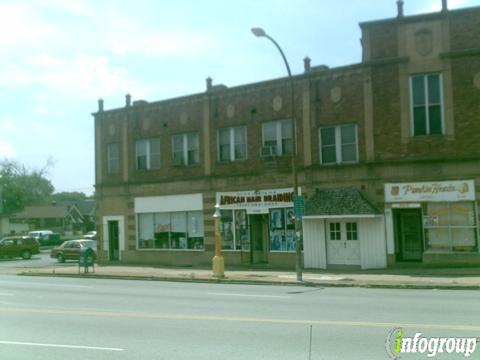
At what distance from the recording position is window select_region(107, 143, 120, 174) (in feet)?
116

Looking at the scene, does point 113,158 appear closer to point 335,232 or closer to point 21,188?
point 335,232

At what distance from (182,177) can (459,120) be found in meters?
14.2

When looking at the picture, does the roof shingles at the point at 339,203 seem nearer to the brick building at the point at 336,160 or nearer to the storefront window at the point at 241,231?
the brick building at the point at 336,160

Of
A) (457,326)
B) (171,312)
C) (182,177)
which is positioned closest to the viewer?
(457,326)

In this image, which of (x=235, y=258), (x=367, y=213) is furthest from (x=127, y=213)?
(x=367, y=213)

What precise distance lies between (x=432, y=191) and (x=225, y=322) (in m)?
15.0

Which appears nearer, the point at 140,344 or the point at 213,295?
the point at 140,344

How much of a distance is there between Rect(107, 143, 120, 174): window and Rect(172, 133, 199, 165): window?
4.54m

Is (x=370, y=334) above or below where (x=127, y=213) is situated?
below

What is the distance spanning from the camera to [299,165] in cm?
2775

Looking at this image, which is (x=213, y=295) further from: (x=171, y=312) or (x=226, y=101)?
(x=226, y=101)

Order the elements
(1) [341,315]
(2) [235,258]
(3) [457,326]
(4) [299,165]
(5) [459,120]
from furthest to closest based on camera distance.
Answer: (2) [235,258] → (4) [299,165] → (5) [459,120] → (1) [341,315] → (3) [457,326]

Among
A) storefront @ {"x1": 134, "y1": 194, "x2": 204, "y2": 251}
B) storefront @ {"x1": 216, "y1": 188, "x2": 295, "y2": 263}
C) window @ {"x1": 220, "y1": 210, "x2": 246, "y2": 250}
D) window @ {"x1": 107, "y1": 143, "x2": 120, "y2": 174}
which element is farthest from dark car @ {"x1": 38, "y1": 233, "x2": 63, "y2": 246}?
storefront @ {"x1": 216, "y1": 188, "x2": 295, "y2": 263}

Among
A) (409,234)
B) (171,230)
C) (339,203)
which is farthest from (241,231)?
(409,234)
